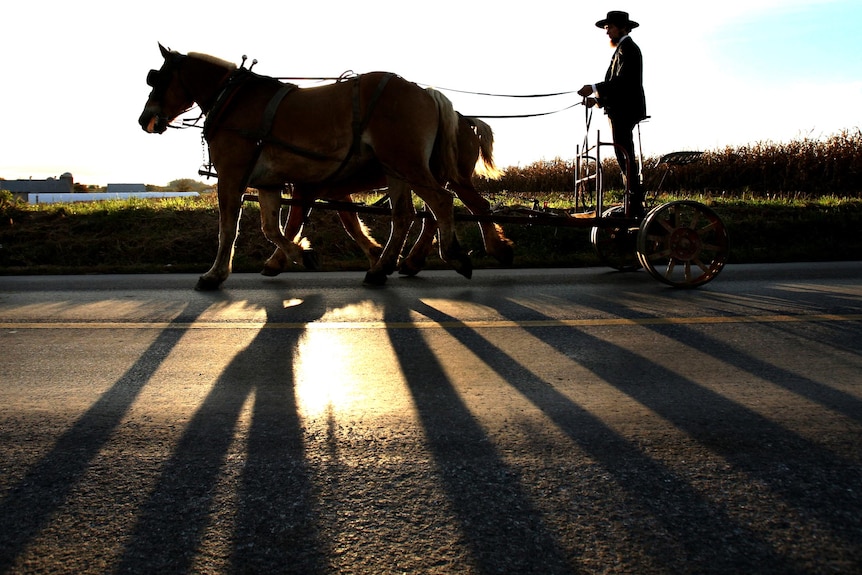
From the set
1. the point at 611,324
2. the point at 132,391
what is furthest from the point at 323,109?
the point at 132,391

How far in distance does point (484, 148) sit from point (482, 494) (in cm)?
637

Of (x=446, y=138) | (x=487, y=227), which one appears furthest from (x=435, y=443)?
(x=487, y=227)

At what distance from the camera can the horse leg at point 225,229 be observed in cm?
737

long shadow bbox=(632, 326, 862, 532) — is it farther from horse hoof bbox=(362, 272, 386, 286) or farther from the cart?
horse hoof bbox=(362, 272, 386, 286)

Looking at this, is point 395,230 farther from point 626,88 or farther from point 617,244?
point 626,88

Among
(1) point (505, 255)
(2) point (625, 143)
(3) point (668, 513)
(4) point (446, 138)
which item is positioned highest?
(4) point (446, 138)

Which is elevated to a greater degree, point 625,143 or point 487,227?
point 625,143

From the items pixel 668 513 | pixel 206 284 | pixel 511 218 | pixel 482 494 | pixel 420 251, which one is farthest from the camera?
pixel 420 251

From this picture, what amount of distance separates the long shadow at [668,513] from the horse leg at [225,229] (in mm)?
4719

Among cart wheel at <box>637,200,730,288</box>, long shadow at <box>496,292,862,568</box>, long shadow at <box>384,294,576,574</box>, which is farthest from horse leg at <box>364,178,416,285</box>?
long shadow at <box>384,294,576,574</box>

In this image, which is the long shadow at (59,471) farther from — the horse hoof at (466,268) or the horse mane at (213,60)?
the horse mane at (213,60)

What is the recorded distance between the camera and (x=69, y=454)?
2830 mm

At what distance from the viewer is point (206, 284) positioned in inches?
Answer: 287

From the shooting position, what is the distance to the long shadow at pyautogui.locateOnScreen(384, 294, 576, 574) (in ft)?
6.76
